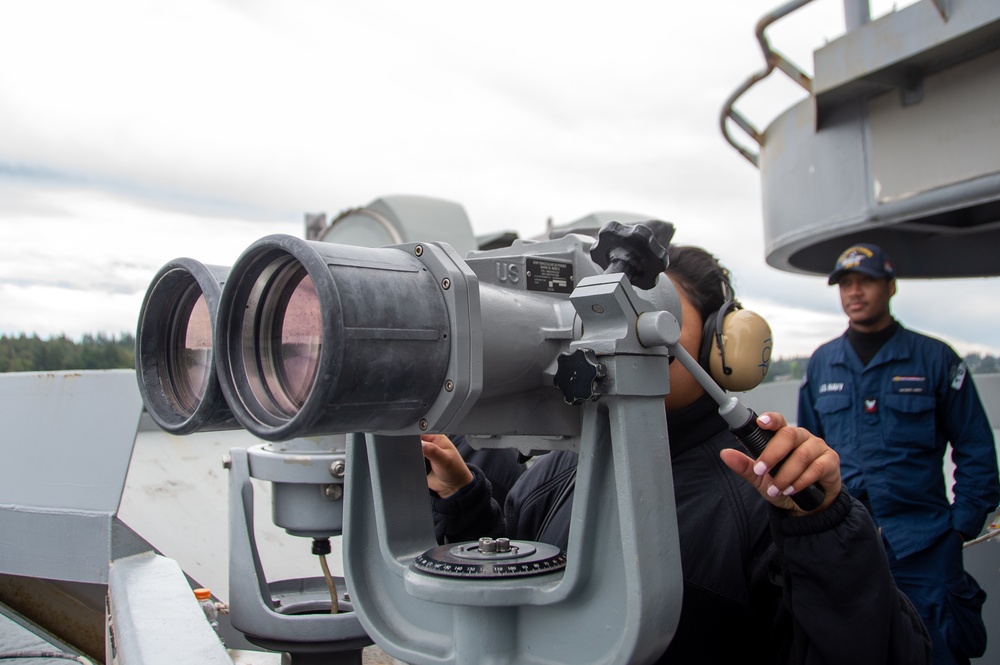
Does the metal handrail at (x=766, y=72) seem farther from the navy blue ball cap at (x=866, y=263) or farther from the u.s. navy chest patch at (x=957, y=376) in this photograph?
the u.s. navy chest patch at (x=957, y=376)

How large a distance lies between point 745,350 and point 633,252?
11.3 inches

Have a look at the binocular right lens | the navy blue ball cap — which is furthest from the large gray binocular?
the navy blue ball cap

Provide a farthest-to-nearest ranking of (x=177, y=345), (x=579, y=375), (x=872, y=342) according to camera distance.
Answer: (x=872, y=342) < (x=177, y=345) < (x=579, y=375)

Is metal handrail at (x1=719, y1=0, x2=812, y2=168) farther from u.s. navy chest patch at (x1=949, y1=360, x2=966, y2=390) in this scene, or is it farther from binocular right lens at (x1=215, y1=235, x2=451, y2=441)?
binocular right lens at (x1=215, y1=235, x2=451, y2=441)

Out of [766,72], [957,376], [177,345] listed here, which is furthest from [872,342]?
[177,345]

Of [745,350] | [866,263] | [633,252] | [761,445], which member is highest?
[866,263]

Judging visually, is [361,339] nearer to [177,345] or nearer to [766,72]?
[177,345]

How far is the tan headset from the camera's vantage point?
1112mm

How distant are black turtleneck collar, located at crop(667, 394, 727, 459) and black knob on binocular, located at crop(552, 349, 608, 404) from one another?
41cm

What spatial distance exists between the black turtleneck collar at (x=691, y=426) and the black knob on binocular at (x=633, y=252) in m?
0.34

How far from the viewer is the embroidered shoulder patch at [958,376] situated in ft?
8.76

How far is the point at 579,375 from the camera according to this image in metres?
Answer: 0.85

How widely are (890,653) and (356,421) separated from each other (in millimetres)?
725

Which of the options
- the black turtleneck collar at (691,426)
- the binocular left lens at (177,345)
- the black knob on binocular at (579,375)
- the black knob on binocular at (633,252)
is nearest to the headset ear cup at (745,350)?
the black turtleneck collar at (691,426)
